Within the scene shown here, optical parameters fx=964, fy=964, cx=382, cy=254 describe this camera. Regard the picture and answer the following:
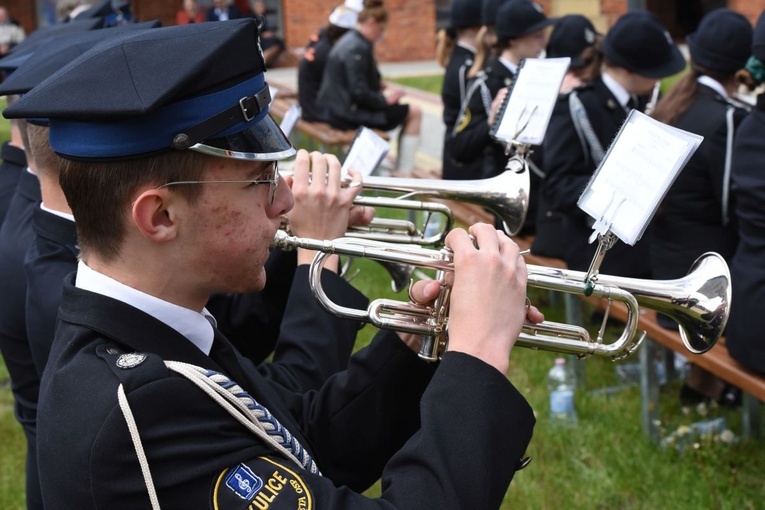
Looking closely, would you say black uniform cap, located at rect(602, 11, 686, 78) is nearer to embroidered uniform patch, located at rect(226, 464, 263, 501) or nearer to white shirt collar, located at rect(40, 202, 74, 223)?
white shirt collar, located at rect(40, 202, 74, 223)

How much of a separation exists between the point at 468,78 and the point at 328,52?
354cm

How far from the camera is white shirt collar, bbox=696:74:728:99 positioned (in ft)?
14.4

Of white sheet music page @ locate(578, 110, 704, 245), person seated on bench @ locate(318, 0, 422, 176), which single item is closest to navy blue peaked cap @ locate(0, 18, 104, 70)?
white sheet music page @ locate(578, 110, 704, 245)

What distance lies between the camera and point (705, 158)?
416 centimetres

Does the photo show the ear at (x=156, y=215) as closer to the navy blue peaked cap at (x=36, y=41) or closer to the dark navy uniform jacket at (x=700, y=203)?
the navy blue peaked cap at (x=36, y=41)

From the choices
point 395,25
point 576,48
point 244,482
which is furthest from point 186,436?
point 395,25

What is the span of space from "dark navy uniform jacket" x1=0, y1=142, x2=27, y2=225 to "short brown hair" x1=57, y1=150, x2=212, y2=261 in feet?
8.31

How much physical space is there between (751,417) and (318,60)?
6470mm

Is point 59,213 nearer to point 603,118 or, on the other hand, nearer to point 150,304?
point 150,304

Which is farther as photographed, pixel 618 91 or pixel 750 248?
pixel 618 91

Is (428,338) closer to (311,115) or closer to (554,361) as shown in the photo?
(554,361)

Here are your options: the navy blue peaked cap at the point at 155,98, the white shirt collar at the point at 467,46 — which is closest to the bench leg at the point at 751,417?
the navy blue peaked cap at the point at 155,98

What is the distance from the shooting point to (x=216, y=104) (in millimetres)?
1568

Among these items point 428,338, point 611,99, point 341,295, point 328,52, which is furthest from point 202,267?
point 328,52
